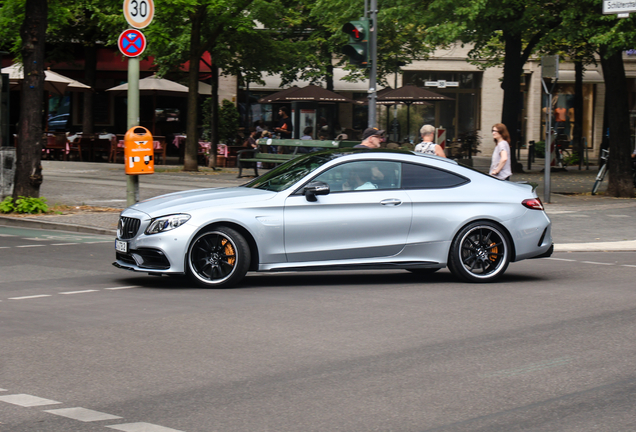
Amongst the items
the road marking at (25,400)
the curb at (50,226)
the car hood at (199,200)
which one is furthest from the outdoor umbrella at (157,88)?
the road marking at (25,400)

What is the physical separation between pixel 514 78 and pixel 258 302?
22372 millimetres

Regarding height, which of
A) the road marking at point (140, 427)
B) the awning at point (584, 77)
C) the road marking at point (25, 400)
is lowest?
the road marking at point (25, 400)

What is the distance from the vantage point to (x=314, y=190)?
365 inches

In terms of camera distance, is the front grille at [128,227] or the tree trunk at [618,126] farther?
the tree trunk at [618,126]

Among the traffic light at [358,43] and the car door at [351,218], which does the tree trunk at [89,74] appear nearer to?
the traffic light at [358,43]

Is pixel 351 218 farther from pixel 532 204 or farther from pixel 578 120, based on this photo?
pixel 578 120

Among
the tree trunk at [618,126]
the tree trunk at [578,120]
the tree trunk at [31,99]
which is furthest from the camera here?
the tree trunk at [578,120]

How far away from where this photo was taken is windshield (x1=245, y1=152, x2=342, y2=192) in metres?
9.62

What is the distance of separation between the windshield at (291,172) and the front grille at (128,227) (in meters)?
1.40

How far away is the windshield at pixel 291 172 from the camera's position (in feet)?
31.6

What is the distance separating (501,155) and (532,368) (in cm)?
853

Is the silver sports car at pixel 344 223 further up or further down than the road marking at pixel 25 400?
further up

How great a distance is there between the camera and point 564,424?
4781mm

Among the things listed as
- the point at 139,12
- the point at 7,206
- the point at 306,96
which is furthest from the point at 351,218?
the point at 306,96
